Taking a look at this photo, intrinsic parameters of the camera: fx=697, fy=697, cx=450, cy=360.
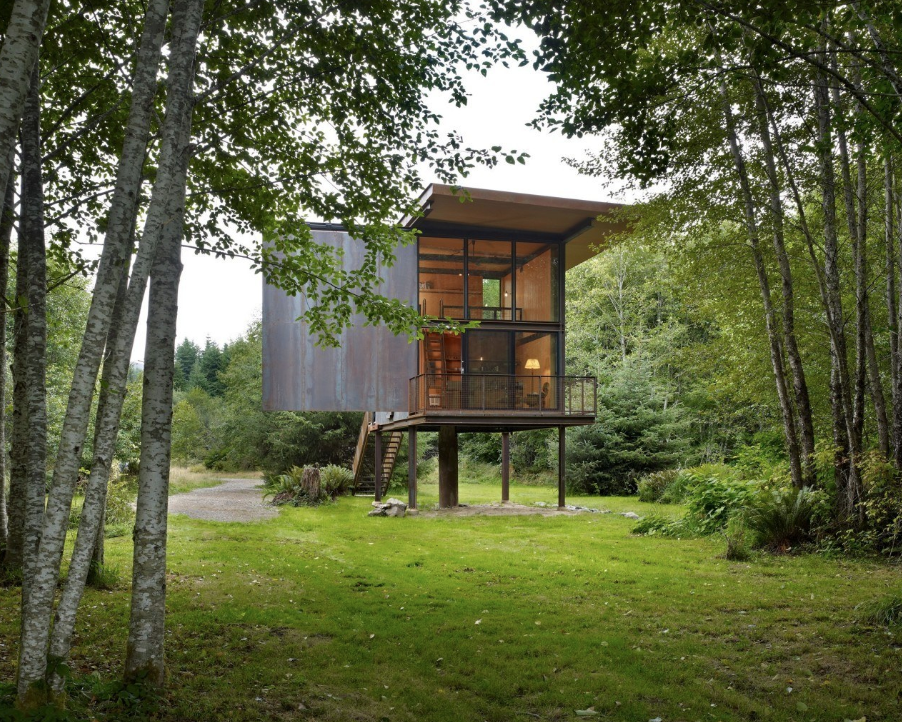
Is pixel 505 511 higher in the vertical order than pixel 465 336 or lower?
lower

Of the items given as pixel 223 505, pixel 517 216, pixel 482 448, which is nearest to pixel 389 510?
pixel 223 505

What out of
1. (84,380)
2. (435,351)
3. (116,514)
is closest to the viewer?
(84,380)

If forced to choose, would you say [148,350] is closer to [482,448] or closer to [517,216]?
[517,216]

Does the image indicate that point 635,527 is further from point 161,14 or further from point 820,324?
point 161,14

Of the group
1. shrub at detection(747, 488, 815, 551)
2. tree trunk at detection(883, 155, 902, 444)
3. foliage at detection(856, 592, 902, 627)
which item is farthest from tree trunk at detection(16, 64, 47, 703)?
shrub at detection(747, 488, 815, 551)

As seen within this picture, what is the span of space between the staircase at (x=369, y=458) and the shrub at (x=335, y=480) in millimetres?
250

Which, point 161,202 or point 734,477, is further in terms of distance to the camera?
point 734,477

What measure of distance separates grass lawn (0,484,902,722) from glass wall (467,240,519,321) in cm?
789

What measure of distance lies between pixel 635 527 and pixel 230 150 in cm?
900

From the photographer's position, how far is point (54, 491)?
360 cm

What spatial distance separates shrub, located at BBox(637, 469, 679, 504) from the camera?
1911cm

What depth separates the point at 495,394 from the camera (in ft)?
52.2

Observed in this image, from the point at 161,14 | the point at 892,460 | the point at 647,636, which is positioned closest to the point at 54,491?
the point at 161,14

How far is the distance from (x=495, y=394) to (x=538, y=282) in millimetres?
3058
